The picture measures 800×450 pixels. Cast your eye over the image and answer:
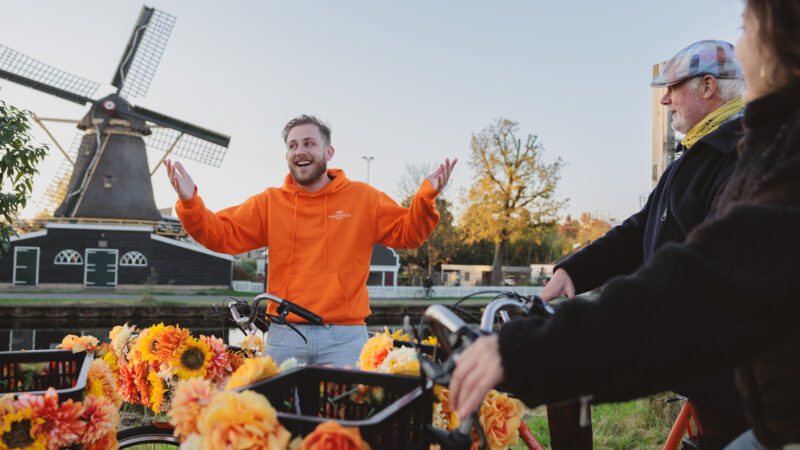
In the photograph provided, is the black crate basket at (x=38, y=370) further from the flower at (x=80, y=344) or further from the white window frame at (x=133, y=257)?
the white window frame at (x=133, y=257)

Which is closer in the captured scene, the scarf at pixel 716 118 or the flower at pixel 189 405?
the flower at pixel 189 405

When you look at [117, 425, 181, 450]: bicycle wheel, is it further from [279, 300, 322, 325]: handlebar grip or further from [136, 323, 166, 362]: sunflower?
[279, 300, 322, 325]: handlebar grip

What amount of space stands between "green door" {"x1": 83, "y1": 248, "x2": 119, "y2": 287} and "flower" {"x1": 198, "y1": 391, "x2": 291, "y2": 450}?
79.2 feet

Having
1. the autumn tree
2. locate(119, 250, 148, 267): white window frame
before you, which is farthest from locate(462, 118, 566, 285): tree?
locate(119, 250, 148, 267): white window frame

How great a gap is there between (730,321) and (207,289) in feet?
80.4

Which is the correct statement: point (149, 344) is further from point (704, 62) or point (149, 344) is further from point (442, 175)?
point (704, 62)

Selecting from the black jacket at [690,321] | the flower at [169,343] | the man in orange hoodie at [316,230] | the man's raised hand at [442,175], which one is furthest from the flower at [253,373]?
the man's raised hand at [442,175]

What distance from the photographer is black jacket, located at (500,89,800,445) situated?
86 cm

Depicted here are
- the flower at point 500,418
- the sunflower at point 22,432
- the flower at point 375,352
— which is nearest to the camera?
the sunflower at point 22,432

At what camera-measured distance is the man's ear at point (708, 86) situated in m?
2.08

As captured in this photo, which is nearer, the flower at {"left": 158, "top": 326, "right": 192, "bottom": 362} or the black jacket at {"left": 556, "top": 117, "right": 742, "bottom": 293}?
the black jacket at {"left": 556, "top": 117, "right": 742, "bottom": 293}

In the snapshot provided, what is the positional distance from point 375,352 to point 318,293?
0.94 meters

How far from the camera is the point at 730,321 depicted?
0.87 metres

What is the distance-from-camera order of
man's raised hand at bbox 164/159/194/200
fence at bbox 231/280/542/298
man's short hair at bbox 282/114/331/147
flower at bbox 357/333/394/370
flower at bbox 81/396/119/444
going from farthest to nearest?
fence at bbox 231/280/542/298
man's short hair at bbox 282/114/331/147
man's raised hand at bbox 164/159/194/200
flower at bbox 357/333/394/370
flower at bbox 81/396/119/444
